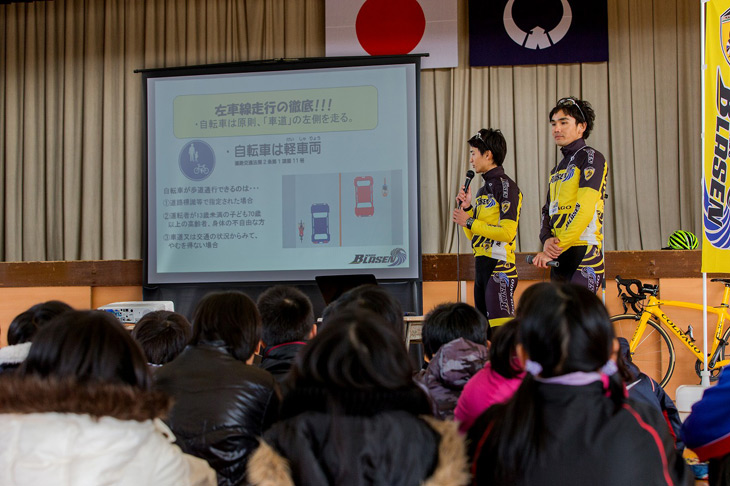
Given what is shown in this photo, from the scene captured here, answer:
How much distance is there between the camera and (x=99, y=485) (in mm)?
1092

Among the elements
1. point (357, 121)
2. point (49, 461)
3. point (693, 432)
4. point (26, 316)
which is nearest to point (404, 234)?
point (357, 121)

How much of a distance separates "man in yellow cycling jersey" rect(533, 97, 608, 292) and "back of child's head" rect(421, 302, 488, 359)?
1.18m

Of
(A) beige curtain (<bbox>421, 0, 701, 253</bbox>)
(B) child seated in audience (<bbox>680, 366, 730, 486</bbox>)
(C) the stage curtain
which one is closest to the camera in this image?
(B) child seated in audience (<bbox>680, 366, 730, 486</bbox>)

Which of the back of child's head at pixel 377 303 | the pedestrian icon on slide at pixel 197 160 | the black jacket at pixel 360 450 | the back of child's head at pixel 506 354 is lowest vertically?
the black jacket at pixel 360 450

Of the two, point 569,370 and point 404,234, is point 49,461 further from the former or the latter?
point 404,234

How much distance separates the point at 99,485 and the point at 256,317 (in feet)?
2.46

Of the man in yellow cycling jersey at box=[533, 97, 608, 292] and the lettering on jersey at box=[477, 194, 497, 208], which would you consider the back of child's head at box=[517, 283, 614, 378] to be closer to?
the man in yellow cycling jersey at box=[533, 97, 608, 292]

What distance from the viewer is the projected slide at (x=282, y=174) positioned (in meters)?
4.97

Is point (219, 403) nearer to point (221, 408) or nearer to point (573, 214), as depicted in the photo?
point (221, 408)

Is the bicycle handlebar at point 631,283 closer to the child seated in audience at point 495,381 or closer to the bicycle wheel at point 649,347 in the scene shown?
the bicycle wheel at point 649,347

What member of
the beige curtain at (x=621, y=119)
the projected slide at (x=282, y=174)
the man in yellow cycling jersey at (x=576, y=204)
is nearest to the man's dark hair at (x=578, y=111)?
the man in yellow cycling jersey at (x=576, y=204)

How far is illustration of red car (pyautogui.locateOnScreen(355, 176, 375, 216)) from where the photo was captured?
4996mm

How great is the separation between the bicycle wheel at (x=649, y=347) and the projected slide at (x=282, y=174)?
149cm

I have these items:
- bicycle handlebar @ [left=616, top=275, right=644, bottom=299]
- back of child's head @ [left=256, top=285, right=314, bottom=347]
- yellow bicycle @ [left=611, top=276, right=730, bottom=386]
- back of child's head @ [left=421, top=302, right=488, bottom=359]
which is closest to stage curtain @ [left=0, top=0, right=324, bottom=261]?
bicycle handlebar @ [left=616, top=275, right=644, bottom=299]
